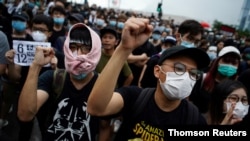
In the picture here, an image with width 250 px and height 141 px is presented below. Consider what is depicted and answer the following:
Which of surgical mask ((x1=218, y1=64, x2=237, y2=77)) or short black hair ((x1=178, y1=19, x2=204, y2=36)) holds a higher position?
short black hair ((x1=178, y1=19, x2=204, y2=36))

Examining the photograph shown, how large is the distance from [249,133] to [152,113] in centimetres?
63

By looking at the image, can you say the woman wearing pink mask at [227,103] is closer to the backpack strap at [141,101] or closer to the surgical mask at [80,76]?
the backpack strap at [141,101]

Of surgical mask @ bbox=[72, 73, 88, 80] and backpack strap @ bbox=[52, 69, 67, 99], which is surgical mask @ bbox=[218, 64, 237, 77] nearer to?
surgical mask @ bbox=[72, 73, 88, 80]

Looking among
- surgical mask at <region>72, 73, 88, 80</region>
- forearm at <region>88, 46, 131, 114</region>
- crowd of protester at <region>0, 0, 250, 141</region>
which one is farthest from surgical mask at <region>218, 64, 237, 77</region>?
forearm at <region>88, 46, 131, 114</region>

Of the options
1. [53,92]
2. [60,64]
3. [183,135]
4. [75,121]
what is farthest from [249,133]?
[60,64]

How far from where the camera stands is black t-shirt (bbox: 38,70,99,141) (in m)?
2.20

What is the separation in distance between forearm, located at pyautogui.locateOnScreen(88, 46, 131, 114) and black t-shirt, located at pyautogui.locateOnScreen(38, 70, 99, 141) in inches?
23.6

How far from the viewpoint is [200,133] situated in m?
1.72

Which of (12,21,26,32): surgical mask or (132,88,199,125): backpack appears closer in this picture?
(132,88,199,125): backpack

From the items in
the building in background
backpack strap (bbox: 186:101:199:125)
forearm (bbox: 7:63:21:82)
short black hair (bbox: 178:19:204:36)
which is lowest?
the building in background

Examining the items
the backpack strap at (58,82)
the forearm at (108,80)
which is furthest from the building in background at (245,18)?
the forearm at (108,80)

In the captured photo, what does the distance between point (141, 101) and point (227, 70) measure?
1.87 meters

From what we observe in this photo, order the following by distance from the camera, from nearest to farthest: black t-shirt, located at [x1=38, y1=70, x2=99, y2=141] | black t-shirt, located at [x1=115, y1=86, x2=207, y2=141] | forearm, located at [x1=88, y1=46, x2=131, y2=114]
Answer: forearm, located at [x1=88, y1=46, x2=131, y2=114], black t-shirt, located at [x1=115, y1=86, x2=207, y2=141], black t-shirt, located at [x1=38, y1=70, x2=99, y2=141]

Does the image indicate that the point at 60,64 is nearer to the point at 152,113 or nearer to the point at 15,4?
the point at 152,113
